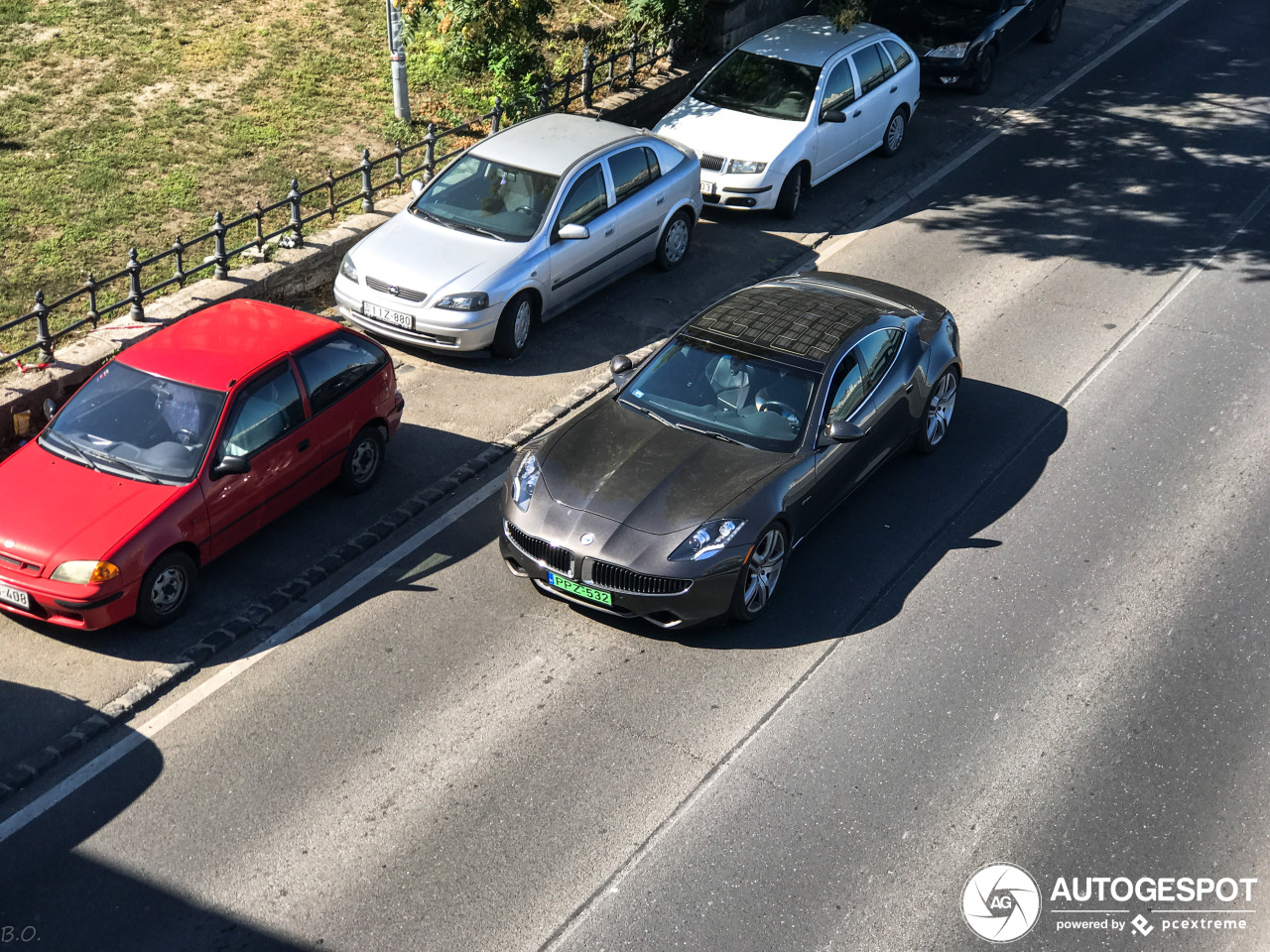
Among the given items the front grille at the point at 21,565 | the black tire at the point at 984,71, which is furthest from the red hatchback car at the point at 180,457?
the black tire at the point at 984,71

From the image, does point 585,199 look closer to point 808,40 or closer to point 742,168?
point 742,168

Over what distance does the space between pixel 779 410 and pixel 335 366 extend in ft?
11.4

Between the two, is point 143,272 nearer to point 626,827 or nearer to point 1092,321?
point 626,827

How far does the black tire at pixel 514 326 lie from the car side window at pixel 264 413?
9.78 feet

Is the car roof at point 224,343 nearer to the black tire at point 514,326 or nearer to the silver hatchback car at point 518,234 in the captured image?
the silver hatchback car at point 518,234

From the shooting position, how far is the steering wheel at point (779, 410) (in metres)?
9.68

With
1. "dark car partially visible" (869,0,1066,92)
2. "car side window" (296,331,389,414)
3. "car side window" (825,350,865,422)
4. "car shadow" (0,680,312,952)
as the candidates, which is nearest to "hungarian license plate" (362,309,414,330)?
"car side window" (296,331,389,414)

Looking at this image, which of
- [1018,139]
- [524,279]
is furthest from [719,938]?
[1018,139]

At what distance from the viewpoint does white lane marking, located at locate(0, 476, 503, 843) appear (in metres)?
7.56

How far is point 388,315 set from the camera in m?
12.2

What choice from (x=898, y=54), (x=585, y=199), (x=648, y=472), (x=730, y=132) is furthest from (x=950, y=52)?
(x=648, y=472)

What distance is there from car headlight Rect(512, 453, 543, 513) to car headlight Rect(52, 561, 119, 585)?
2.71m

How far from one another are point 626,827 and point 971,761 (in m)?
2.22

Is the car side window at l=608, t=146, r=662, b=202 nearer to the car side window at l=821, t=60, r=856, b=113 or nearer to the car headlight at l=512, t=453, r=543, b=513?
the car side window at l=821, t=60, r=856, b=113
